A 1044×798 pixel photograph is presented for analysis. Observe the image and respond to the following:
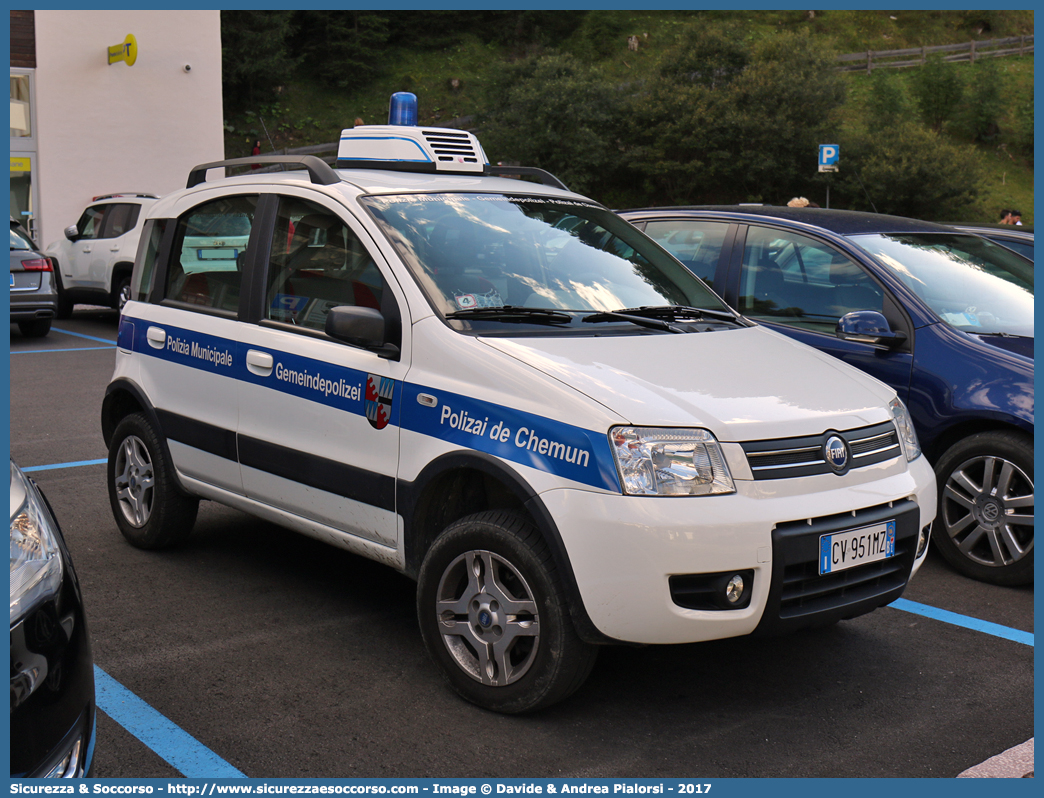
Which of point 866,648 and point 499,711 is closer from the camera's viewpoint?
point 499,711

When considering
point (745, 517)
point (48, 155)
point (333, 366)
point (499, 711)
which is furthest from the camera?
point (48, 155)

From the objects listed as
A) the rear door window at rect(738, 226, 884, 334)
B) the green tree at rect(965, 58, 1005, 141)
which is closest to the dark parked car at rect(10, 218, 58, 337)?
the rear door window at rect(738, 226, 884, 334)

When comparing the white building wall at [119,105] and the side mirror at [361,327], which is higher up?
the white building wall at [119,105]

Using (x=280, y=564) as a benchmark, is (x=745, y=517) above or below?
above

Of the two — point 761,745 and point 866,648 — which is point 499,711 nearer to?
point 761,745

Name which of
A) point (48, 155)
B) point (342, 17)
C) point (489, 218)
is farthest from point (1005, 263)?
point (342, 17)

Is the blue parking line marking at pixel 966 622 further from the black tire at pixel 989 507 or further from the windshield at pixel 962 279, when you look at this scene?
the windshield at pixel 962 279

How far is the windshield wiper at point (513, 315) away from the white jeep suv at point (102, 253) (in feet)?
39.3

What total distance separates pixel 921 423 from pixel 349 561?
2880 millimetres

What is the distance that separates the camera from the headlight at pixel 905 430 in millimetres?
3836

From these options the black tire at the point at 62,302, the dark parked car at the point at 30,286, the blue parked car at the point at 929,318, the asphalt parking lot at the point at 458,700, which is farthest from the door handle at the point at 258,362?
the black tire at the point at 62,302

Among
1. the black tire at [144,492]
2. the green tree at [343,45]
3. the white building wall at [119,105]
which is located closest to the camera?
the black tire at [144,492]

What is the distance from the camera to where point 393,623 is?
169 inches

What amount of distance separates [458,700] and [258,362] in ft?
5.41
